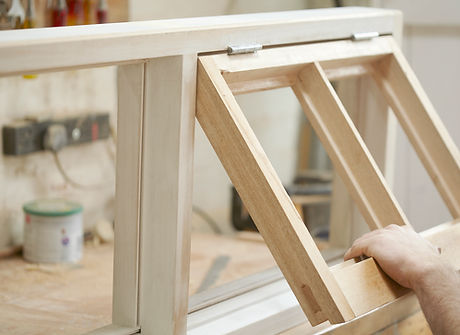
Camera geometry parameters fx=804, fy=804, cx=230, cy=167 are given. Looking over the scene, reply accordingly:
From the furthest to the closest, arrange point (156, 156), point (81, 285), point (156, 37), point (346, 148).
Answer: point (81, 285) → point (346, 148) → point (156, 156) → point (156, 37)

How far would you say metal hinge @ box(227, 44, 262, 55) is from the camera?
1.35 metres

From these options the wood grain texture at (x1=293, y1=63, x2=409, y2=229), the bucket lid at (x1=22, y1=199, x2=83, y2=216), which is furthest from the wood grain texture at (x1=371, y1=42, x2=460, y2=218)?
the bucket lid at (x1=22, y1=199, x2=83, y2=216)

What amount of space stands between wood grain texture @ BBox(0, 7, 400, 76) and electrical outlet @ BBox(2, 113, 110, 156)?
0.97 metres

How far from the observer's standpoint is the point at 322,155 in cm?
333

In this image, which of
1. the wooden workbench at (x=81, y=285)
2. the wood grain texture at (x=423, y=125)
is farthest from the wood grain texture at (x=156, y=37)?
the wooden workbench at (x=81, y=285)

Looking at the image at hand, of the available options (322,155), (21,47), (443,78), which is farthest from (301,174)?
(21,47)

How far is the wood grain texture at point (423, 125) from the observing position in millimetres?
1716

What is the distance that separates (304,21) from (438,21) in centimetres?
105

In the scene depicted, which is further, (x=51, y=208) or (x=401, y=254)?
(x=51, y=208)

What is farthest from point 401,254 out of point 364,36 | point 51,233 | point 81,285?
point 51,233

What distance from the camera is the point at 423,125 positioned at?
173 cm

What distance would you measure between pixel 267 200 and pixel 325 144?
347 millimetres

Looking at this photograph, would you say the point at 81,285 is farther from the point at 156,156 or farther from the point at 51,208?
the point at 156,156

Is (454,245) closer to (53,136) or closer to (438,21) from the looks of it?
(438,21)
